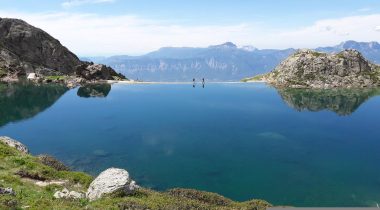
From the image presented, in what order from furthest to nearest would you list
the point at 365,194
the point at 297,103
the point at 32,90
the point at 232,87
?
1. the point at 232,87
2. the point at 32,90
3. the point at 297,103
4. the point at 365,194

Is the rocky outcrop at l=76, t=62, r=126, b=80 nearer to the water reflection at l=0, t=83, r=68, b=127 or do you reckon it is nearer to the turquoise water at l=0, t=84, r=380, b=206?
the water reflection at l=0, t=83, r=68, b=127

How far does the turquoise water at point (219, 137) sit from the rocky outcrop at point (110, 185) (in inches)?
852

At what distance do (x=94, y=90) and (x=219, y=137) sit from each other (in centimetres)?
8995

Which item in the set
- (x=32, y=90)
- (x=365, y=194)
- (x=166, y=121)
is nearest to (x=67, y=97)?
(x=32, y=90)

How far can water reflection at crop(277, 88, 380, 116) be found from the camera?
140 meters

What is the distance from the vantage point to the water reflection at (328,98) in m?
140

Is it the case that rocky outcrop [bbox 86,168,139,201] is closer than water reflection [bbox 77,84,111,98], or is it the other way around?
rocky outcrop [bbox 86,168,139,201]

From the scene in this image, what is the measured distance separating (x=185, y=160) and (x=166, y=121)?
40011 mm

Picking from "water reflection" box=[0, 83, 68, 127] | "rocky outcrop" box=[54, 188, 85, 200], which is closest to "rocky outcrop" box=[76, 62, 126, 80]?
"water reflection" box=[0, 83, 68, 127]

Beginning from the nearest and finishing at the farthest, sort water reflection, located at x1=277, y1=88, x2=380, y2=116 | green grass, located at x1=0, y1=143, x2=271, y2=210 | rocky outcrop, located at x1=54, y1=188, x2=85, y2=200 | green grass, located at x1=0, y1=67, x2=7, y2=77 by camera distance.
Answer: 1. green grass, located at x1=0, y1=143, x2=271, y2=210
2. rocky outcrop, located at x1=54, y1=188, x2=85, y2=200
3. water reflection, located at x1=277, y1=88, x2=380, y2=116
4. green grass, located at x1=0, y1=67, x2=7, y2=77

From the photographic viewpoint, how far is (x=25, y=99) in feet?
464

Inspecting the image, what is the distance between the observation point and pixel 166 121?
369 ft

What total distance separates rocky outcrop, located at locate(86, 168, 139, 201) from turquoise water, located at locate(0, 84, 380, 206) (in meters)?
21.6

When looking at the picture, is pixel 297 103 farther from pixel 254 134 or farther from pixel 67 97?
pixel 67 97
